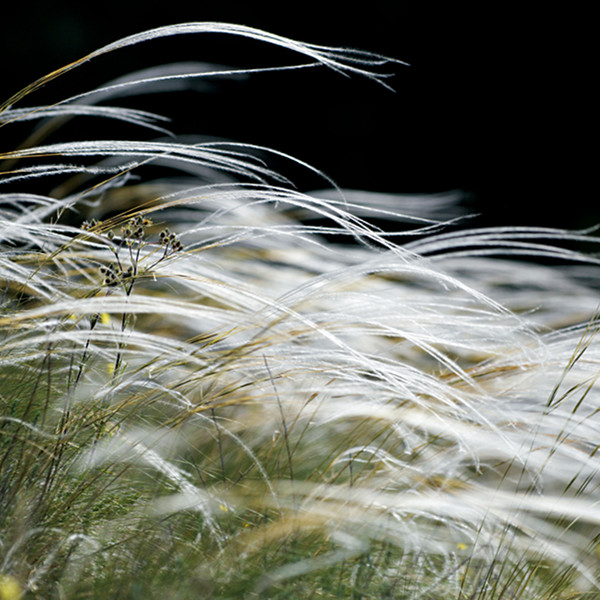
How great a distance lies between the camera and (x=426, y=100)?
493cm

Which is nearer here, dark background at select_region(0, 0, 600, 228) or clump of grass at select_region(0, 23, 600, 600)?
clump of grass at select_region(0, 23, 600, 600)

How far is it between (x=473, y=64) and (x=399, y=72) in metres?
0.48

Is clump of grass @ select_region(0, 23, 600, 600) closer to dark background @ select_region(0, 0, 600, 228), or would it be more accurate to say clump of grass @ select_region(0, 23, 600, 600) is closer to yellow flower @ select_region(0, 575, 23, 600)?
yellow flower @ select_region(0, 575, 23, 600)

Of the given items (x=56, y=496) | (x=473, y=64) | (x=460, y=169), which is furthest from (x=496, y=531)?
(x=473, y=64)

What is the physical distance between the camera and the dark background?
463 cm

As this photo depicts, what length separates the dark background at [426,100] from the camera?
463 cm

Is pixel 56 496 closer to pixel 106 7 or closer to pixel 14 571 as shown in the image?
pixel 14 571

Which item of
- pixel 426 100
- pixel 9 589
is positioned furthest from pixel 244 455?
pixel 426 100

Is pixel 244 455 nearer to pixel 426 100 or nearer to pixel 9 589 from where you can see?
pixel 9 589

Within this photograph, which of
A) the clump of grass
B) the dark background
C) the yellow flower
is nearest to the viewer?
the yellow flower

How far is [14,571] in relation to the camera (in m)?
0.78

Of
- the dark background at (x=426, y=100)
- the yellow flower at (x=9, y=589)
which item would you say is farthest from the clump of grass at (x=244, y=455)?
the dark background at (x=426, y=100)

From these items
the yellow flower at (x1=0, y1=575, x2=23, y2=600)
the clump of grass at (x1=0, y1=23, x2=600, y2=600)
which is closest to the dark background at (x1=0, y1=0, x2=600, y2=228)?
the clump of grass at (x1=0, y1=23, x2=600, y2=600)

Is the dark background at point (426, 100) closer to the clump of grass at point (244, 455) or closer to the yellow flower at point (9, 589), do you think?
the clump of grass at point (244, 455)
